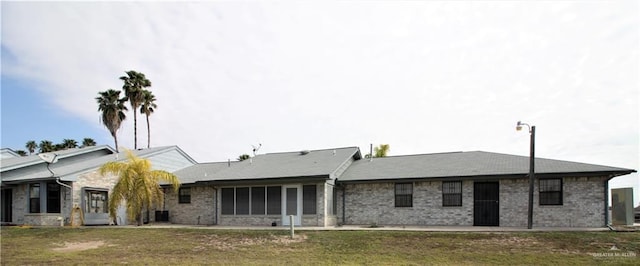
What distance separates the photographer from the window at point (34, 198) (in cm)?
2369

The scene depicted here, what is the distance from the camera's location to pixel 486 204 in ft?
62.8

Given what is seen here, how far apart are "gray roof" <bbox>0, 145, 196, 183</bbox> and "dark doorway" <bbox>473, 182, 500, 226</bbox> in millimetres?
19641

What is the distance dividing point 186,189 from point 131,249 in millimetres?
10753

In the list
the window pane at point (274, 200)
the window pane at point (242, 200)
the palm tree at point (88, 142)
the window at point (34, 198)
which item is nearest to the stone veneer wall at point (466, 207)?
the window pane at point (274, 200)

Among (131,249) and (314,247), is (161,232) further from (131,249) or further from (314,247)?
(314,247)

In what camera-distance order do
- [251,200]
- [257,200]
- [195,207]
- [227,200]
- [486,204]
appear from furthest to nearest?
1. [195,207]
2. [227,200]
3. [251,200]
4. [257,200]
5. [486,204]

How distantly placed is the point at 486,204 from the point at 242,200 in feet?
38.8

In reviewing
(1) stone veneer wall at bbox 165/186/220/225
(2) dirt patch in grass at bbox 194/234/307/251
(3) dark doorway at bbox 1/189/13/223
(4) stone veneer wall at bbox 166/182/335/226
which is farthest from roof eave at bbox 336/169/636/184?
(3) dark doorway at bbox 1/189/13/223

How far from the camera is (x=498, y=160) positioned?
2109cm

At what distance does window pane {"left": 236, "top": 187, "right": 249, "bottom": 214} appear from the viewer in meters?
22.1

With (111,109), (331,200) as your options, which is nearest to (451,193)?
(331,200)

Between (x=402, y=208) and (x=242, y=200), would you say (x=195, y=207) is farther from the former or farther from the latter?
(x=402, y=208)

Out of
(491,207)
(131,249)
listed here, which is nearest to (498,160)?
(491,207)

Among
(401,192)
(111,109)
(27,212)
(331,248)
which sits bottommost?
(27,212)
